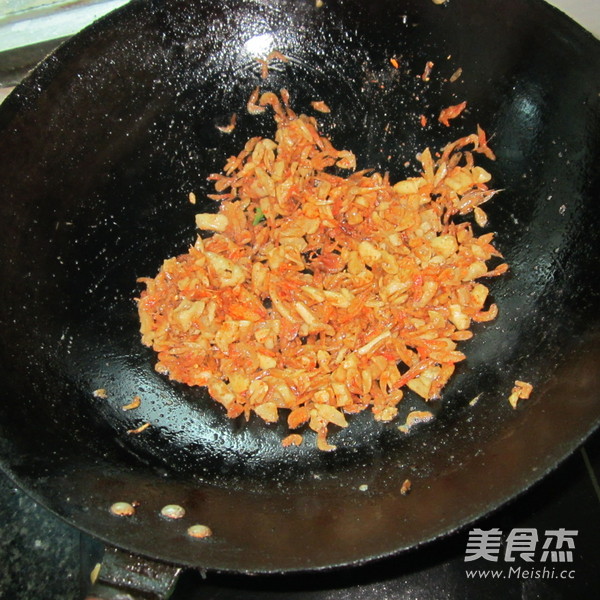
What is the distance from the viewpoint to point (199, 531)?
1.17 m

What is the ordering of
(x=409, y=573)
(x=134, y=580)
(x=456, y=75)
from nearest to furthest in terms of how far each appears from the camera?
(x=134, y=580)
(x=409, y=573)
(x=456, y=75)

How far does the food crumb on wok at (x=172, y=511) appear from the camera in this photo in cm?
121

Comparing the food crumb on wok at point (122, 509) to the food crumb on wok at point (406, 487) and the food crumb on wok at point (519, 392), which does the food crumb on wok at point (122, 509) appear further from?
the food crumb on wok at point (519, 392)

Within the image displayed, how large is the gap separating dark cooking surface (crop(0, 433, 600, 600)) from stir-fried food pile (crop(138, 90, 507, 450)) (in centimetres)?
35

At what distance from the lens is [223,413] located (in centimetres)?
158

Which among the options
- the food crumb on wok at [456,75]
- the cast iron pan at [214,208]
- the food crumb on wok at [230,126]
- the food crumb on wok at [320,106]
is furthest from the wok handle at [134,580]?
the food crumb on wok at [456,75]

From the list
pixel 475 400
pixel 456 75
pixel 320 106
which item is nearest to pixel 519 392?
pixel 475 400

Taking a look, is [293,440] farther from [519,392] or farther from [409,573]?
[519,392]

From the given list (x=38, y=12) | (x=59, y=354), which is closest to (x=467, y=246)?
(x=59, y=354)

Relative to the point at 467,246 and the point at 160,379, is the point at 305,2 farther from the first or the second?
the point at 160,379

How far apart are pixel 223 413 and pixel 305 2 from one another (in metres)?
1.14

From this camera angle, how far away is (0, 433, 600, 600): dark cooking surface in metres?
1.46

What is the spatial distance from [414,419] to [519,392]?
0.26 meters

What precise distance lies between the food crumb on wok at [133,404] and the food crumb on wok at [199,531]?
436 millimetres
